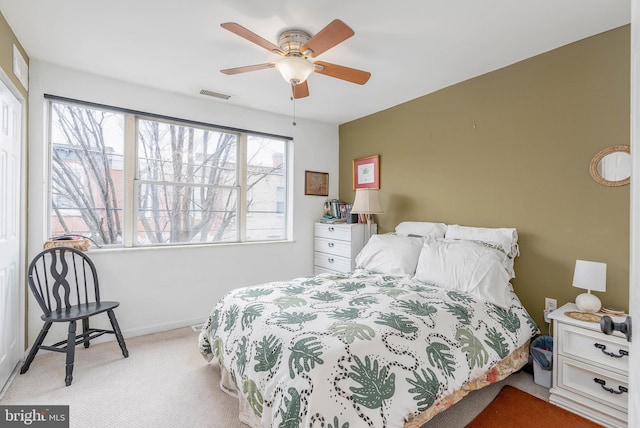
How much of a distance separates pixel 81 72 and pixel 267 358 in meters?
3.03

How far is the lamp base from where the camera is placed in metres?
2.03

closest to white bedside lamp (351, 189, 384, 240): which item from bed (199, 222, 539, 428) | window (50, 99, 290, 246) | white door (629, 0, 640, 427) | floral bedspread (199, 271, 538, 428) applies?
bed (199, 222, 539, 428)

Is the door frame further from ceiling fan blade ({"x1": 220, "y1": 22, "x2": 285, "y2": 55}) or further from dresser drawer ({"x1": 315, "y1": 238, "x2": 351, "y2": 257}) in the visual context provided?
dresser drawer ({"x1": 315, "y1": 238, "x2": 351, "y2": 257})

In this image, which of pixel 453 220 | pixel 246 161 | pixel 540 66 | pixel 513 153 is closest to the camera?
pixel 540 66

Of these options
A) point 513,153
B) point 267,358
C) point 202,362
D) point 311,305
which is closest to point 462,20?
point 513,153

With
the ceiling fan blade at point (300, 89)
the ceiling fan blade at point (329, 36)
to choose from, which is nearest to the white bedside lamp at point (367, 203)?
the ceiling fan blade at point (300, 89)

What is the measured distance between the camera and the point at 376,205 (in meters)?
3.51

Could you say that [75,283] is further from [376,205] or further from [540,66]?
[540,66]

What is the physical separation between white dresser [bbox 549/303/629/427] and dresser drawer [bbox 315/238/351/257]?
6.87 feet

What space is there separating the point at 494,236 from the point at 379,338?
1614 millimetres

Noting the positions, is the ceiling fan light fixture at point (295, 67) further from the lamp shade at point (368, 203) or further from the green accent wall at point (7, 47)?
the green accent wall at point (7, 47)

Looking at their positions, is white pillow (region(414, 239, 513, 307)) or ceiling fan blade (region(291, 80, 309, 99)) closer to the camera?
white pillow (region(414, 239, 513, 307))

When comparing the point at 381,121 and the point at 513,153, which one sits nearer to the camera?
the point at 513,153

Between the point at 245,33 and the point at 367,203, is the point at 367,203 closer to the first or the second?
the point at 367,203
